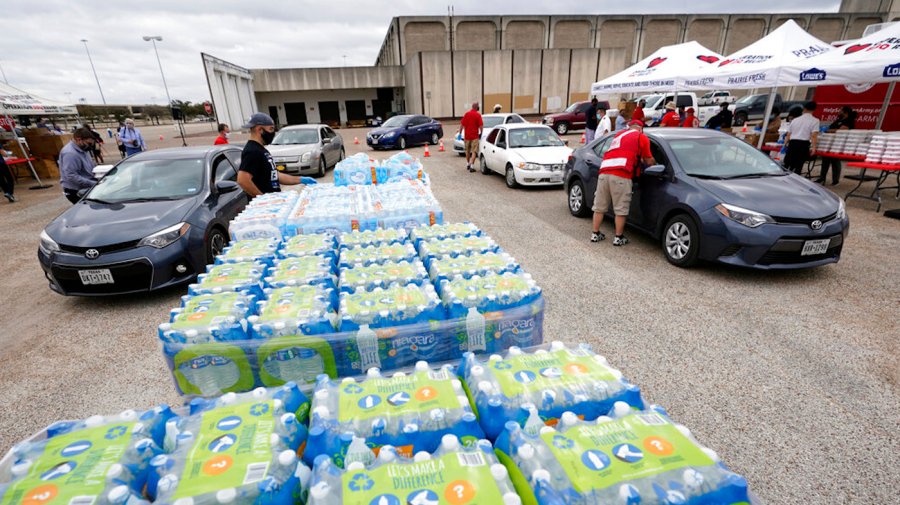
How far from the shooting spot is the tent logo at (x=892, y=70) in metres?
7.11

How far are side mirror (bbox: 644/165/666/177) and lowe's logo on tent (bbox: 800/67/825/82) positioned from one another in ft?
18.3

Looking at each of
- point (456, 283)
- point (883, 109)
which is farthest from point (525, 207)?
point (883, 109)

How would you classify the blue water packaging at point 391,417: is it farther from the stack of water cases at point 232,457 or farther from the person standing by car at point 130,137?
the person standing by car at point 130,137

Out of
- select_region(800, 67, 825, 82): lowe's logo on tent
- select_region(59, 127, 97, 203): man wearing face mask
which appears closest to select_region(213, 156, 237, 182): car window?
select_region(59, 127, 97, 203): man wearing face mask

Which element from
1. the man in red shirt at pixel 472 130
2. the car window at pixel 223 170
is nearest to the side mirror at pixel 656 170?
the car window at pixel 223 170

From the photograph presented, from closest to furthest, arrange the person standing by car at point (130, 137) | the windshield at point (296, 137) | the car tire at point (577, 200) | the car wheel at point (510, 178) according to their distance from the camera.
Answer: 1. the car tire at point (577, 200)
2. the car wheel at point (510, 178)
3. the person standing by car at point (130, 137)
4. the windshield at point (296, 137)

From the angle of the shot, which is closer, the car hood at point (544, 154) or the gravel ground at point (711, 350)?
the gravel ground at point (711, 350)

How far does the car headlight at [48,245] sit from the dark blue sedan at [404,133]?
1451 centimetres

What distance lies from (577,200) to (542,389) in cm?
633

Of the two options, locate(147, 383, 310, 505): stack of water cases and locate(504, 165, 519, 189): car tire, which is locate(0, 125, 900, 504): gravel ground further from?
locate(504, 165, 519, 189): car tire

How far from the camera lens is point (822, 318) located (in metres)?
3.90

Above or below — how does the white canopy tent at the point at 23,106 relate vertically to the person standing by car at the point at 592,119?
above

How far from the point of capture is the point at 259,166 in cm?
507

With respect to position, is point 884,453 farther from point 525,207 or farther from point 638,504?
point 525,207
